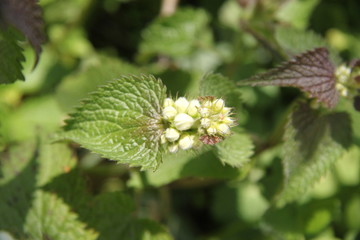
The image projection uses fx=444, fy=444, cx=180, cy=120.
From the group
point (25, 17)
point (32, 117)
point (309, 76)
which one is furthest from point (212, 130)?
point (32, 117)

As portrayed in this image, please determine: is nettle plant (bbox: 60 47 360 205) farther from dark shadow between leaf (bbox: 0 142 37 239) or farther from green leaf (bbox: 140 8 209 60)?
green leaf (bbox: 140 8 209 60)

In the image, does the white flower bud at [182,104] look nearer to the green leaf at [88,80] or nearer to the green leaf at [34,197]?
the green leaf at [34,197]

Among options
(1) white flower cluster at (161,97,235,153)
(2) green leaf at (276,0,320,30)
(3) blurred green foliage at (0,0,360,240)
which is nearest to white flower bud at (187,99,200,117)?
(1) white flower cluster at (161,97,235,153)

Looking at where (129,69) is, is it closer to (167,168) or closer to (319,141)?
(167,168)

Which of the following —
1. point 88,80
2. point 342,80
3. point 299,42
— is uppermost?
point 88,80

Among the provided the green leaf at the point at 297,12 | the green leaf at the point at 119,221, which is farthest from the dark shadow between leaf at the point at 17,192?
the green leaf at the point at 297,12

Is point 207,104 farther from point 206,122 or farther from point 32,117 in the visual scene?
point 32,117

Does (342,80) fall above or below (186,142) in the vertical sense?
above
